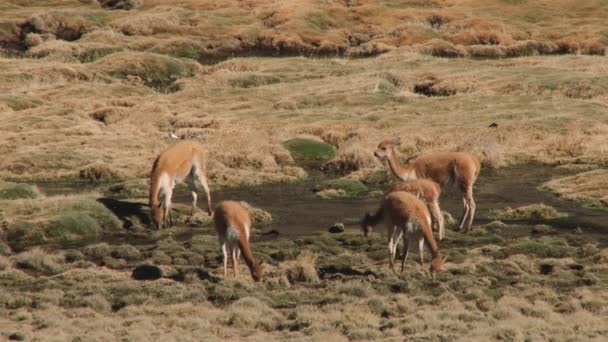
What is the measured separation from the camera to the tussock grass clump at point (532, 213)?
27.4m

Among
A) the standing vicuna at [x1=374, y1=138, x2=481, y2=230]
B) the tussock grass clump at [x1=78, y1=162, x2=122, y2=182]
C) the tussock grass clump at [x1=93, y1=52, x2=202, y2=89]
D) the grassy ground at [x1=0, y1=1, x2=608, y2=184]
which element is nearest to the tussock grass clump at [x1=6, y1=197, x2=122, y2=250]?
the standing vicuna at [x1=374, y1=138, x2=481, y2=230]

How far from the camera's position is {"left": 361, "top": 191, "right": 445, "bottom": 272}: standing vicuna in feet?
61.5

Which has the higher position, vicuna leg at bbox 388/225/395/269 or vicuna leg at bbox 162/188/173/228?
vicuna leg at bbox 388/225/395/269

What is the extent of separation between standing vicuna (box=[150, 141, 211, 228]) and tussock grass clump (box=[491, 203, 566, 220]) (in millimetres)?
8467

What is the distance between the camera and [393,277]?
19812 mm

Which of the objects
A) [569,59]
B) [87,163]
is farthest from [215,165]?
[569,59]

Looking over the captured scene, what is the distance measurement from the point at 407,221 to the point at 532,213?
959 cm

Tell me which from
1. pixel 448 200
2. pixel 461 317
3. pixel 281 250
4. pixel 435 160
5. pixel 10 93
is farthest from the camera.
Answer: pixel 10 93

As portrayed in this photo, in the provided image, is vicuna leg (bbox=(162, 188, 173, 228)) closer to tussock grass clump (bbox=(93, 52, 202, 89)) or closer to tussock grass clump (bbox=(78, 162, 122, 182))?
tussock grass clump (bbox=(78, 162, 122, 182))

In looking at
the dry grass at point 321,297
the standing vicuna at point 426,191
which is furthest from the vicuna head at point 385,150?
the dry grass at point 321,297

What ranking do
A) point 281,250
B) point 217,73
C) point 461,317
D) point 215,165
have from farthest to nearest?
point 217,73 < point 215,165 < point 281,250 < point 461,317

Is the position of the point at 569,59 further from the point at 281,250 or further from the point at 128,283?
the point at 128,283

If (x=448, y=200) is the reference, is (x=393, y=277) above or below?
above

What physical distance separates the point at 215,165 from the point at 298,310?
18216 millimetres
